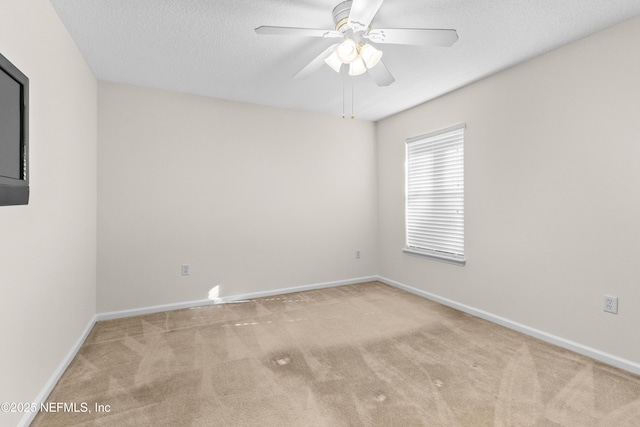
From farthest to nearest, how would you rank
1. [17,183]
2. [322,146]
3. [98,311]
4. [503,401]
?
[322,146] → [98,311] → [503,401] → [17,183]

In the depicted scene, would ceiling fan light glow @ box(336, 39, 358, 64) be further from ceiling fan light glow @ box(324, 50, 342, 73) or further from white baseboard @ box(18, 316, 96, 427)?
white baseboard @ box(18, 316, 96, 427)

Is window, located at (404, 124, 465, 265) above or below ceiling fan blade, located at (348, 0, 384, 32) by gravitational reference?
below

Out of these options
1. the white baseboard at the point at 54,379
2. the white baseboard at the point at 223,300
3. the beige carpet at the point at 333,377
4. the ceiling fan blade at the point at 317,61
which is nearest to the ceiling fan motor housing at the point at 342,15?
the ceiling fan blade at the point at 317,61

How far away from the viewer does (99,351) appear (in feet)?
8.27

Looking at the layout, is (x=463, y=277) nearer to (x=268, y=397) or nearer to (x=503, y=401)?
(x=503, y=401)

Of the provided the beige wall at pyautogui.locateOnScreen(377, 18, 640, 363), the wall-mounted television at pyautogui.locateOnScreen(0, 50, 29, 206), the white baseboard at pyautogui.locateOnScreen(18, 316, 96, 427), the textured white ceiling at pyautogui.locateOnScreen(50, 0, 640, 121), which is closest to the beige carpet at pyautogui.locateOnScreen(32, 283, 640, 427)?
the white baseboard at pyautogui.locateOnScreen(18, 316, 96, 427)

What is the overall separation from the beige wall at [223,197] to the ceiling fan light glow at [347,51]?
2181 millimetres

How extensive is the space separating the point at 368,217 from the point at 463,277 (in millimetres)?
1732

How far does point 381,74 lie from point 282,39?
84cm

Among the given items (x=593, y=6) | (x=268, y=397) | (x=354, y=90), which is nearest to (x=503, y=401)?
(x=268, y=397)

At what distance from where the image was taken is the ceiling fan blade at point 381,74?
2.34 metres

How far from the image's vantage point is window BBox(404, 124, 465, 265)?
3.55 meters

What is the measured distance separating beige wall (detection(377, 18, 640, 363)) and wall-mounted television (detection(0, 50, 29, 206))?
3.63 meters

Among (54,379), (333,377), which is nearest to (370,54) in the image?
(333,377)
